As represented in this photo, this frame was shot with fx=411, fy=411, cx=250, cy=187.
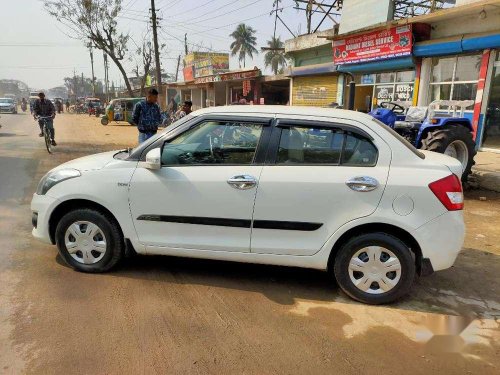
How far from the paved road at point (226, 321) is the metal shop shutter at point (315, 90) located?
1367 centimetres

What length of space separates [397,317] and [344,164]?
1327mm

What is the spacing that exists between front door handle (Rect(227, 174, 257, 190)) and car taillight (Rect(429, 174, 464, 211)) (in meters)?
1.45

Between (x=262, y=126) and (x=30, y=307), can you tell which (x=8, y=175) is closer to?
(x=30, y=307)

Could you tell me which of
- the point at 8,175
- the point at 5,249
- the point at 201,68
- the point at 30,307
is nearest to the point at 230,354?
the point at 30,307

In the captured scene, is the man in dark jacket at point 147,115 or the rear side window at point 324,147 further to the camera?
the man in dark jacket at point 147,115

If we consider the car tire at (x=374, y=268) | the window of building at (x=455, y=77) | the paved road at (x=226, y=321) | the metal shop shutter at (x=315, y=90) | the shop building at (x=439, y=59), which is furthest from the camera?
the metal shop shutter at (x=315, y=90)

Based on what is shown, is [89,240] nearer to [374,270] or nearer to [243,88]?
[374,270]

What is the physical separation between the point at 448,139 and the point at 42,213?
6479mm

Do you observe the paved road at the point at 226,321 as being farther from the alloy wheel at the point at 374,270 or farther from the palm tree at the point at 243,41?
the palm tree at the point at 243,41

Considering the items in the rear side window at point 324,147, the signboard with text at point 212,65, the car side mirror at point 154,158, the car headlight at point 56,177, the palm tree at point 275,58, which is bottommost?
the car headlight at point 56,177

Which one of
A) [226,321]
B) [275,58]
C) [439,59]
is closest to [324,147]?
[226,321]

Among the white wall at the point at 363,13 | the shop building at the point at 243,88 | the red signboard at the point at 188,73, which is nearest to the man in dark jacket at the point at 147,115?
the white wall at the point at 363,13

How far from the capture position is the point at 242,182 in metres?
3.52

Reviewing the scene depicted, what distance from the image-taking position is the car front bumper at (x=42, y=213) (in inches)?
154
